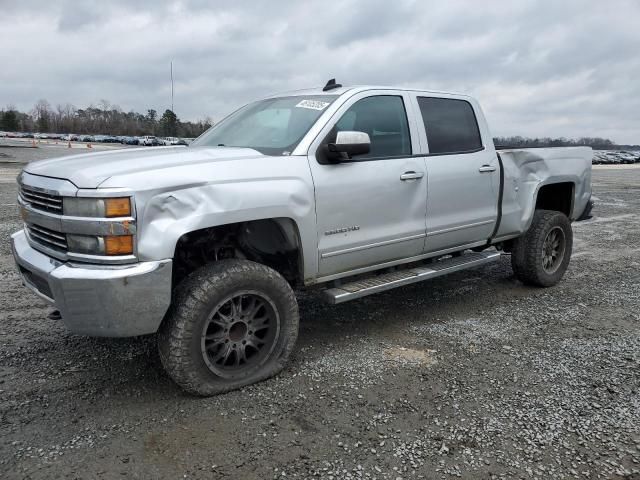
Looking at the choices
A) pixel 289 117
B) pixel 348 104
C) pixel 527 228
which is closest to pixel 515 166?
pixel 527 228

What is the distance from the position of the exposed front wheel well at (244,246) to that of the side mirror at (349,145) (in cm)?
58

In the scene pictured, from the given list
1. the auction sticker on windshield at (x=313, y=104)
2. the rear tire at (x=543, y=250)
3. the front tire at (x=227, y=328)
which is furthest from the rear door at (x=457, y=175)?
the front tire at (x=227, y=328)

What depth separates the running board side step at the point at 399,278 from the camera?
3.73m

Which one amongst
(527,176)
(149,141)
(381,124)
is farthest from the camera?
(149,141)

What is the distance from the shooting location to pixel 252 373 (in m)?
3.34

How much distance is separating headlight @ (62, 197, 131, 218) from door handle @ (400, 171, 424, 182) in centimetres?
210

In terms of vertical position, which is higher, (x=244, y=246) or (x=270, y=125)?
(x=270, y=125)

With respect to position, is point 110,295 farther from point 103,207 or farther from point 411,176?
point 411,176

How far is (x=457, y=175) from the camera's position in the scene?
4461mm

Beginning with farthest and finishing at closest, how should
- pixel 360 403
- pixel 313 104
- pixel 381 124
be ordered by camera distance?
pixel 381 124, pixel 313 104, pixel 360 403

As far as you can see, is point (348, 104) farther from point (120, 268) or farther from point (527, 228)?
point (527, 228)

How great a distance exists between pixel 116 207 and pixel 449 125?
10.1 ft

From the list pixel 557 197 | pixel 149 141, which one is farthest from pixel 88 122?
pixel 557 197

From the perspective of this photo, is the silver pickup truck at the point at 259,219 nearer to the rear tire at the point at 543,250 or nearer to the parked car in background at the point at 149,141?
the rear tire at the point at 543,250
